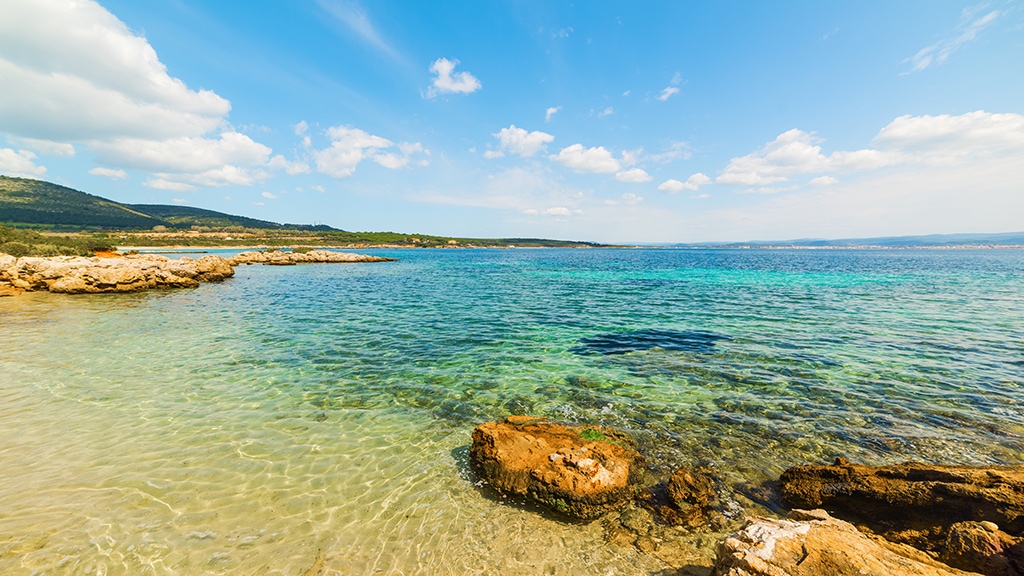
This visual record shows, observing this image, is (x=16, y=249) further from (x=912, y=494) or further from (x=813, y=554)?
(x=912, y=494)

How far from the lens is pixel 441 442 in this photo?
9.23 m

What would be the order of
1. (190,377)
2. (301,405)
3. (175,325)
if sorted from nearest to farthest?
(301,405)
(190,377)
(175,325)

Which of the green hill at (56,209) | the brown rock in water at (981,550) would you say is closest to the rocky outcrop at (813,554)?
the brown rock in water at (981,550)

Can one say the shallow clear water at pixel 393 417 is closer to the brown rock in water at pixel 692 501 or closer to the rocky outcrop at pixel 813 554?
the brown rock in water at pixel 692 501

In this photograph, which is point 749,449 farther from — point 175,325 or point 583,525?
point 175,325

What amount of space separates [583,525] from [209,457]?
327 inches

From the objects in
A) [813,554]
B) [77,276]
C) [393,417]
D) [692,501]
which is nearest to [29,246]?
[77,276]

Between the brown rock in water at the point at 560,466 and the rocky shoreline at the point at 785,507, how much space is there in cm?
2

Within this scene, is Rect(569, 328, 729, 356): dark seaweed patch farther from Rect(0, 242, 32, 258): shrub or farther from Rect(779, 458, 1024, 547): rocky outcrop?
Rect(0, 242, 32, 258): shrub

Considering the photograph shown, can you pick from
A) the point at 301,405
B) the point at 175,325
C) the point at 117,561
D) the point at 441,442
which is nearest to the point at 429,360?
the point at 301,405

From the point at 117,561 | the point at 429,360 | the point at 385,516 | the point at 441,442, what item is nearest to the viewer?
the point at 117,561

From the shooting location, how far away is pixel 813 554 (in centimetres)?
423

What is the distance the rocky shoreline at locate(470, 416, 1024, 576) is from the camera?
430cm

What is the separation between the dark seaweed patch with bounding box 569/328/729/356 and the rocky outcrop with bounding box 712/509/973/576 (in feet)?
38.2
